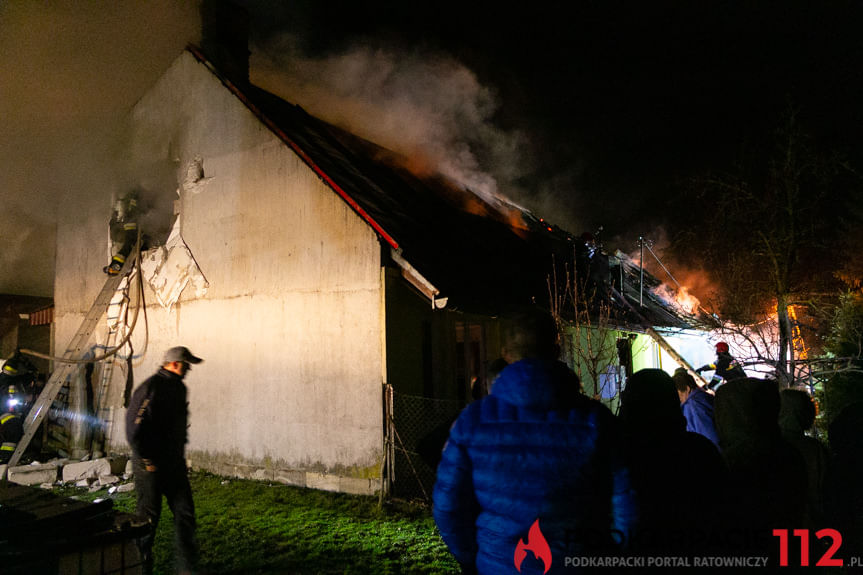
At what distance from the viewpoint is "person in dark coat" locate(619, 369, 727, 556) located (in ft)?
7.32

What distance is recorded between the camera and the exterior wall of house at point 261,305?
7926 millimetres

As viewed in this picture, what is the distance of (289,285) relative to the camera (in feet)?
28.6

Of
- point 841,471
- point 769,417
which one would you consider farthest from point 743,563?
point 841,471

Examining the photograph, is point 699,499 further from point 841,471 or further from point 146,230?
point 146,230

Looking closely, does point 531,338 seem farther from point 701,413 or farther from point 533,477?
point 701,413

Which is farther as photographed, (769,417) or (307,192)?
(307,192)

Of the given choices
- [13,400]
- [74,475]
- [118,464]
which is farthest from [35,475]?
[13,400]

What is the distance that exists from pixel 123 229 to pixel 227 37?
478 cm

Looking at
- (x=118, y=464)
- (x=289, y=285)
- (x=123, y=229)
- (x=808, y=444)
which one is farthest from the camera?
(x=123, y=229)

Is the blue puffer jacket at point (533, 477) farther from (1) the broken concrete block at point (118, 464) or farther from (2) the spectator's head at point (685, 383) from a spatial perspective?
(1) the broken concrete block at point (118, 464)

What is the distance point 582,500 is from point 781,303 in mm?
10439

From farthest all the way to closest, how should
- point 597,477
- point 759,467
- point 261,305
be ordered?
point 261,305, point 759,467, point 597,477

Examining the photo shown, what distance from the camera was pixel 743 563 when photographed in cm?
263

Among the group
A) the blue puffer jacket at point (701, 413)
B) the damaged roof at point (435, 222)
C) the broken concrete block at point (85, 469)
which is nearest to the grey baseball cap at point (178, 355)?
the damaged roof at point (435, 222)
